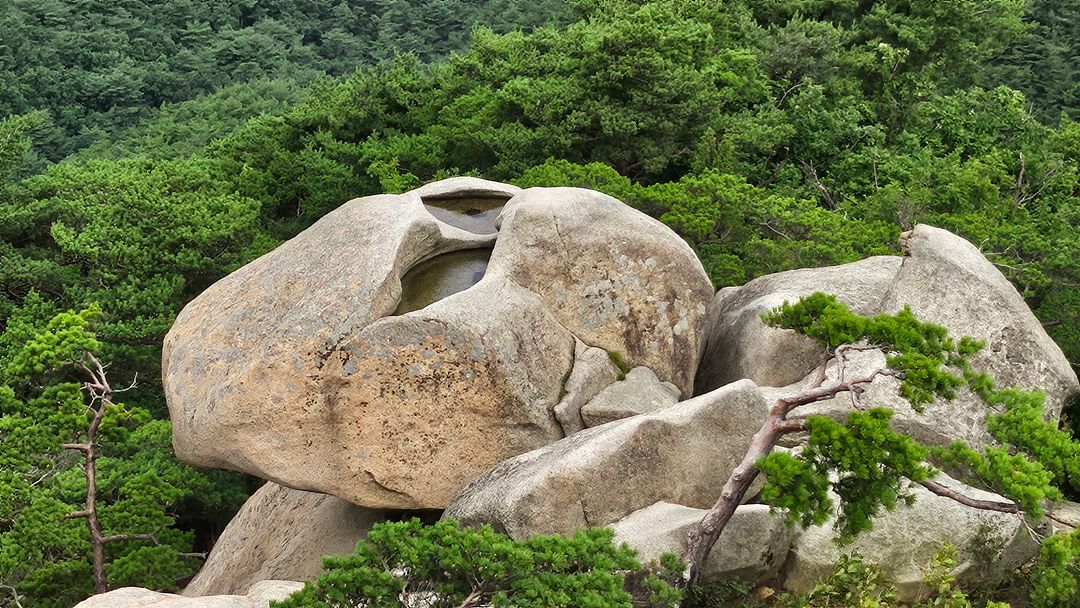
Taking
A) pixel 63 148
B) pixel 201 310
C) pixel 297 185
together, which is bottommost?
pixel 63 148

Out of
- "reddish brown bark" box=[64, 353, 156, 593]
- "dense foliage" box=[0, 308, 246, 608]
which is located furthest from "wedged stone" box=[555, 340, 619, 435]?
"dense foliage" box=[0, 308, 246, 608]

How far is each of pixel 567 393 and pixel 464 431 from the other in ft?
4.09

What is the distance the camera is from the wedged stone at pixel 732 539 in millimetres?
10484

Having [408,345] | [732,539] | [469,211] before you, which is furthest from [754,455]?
[469,211]

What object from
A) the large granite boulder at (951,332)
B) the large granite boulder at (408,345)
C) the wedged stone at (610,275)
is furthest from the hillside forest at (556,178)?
the wedged stone at (610,275)

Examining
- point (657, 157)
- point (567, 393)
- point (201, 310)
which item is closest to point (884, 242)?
point (657, 157)

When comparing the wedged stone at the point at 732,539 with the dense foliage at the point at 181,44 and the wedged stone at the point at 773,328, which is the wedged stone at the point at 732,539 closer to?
the wedged stone at the point at 773,328

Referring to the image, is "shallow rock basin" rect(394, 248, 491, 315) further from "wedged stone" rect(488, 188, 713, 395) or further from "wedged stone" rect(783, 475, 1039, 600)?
"wedged stone" rect(783, 475, 1039, 600)

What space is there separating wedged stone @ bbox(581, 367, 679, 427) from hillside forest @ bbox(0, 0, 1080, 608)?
14.7ft

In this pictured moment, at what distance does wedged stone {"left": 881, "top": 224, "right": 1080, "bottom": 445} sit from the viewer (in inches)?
520

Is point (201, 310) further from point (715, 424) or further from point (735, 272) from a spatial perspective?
point (735, 272)

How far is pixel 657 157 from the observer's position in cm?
2233

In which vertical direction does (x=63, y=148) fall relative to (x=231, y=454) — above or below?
below

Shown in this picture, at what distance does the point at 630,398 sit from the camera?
512 inches
